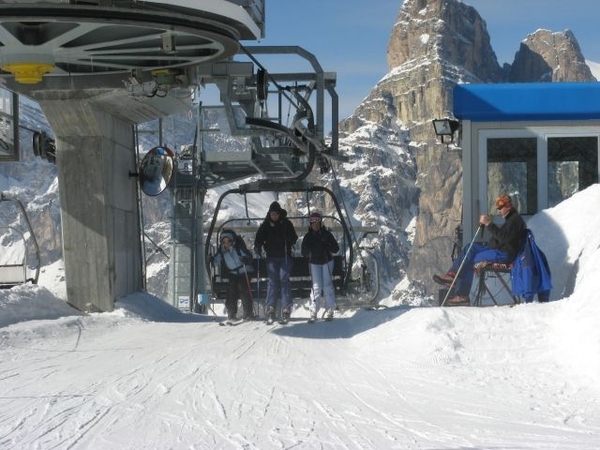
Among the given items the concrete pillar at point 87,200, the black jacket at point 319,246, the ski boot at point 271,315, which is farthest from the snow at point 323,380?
the concrete pillar at point 87,200

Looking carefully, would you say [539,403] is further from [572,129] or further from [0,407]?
[572,129]

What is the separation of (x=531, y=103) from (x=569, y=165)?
1.14 metres

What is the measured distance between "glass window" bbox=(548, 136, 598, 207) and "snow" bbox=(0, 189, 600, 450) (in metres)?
2.19

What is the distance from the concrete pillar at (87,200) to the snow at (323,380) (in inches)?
82.6

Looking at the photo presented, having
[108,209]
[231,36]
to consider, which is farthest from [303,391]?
[108,209]

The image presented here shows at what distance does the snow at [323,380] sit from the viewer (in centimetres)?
803

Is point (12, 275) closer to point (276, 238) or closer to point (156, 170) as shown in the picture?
point (156, 170)

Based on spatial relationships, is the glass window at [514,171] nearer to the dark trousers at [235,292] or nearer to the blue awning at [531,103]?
the blue awning at [531,103]

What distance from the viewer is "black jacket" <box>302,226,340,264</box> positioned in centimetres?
1595

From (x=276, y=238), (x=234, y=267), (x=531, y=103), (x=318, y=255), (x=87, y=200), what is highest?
(x=531, y=103)

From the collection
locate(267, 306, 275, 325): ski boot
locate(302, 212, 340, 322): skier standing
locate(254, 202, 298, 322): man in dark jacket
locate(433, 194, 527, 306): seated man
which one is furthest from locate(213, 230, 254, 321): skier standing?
locate(433, 194, 527, 306): seated man

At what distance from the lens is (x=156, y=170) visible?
20.0m

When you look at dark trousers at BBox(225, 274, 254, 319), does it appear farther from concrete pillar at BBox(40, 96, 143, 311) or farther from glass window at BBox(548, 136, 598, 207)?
glass window at BBox(548, 136, 598, 207)

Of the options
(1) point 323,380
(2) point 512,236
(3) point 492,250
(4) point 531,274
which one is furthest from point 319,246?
(1) point 323,380
